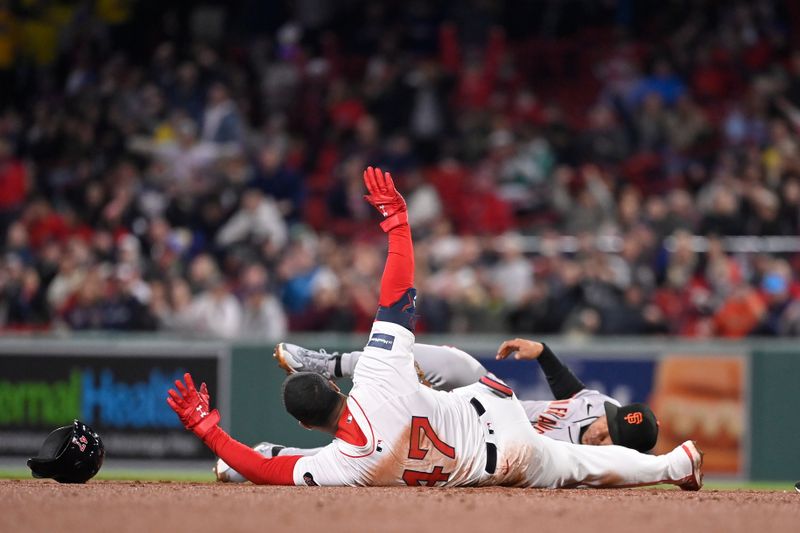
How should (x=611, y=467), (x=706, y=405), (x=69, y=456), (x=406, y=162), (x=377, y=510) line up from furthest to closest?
1. (x=406, y=162)
2. (x=706, y=405)
3. (x=69, y=456)
4. (x=611, y=467)
5. (x=377, y=510)

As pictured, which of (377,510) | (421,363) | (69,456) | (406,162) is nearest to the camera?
(377,510)

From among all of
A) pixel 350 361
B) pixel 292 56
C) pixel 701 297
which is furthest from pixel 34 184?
pixel 350 361

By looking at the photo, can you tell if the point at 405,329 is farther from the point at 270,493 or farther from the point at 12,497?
the point at 12,497

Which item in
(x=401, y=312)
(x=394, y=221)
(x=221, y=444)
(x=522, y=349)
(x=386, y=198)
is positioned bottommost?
(x=221, y=444)

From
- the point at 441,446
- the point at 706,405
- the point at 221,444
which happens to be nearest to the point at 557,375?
the point at 441,446

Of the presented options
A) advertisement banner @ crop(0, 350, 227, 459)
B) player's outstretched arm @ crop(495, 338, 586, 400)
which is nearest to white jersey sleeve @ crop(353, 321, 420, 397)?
player's outstretched arm @ crop(495, 338, 586, 400)

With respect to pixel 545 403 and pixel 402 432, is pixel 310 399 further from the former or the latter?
pixel 545 403

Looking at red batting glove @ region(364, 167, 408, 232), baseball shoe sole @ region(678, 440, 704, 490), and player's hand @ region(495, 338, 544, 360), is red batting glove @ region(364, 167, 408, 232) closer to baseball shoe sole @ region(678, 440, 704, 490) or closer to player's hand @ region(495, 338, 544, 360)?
player's hand @ region(495, 338, 544, 360)

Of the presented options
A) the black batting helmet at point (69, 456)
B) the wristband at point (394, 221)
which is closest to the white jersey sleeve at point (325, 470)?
the wristband at point (394, 221)
